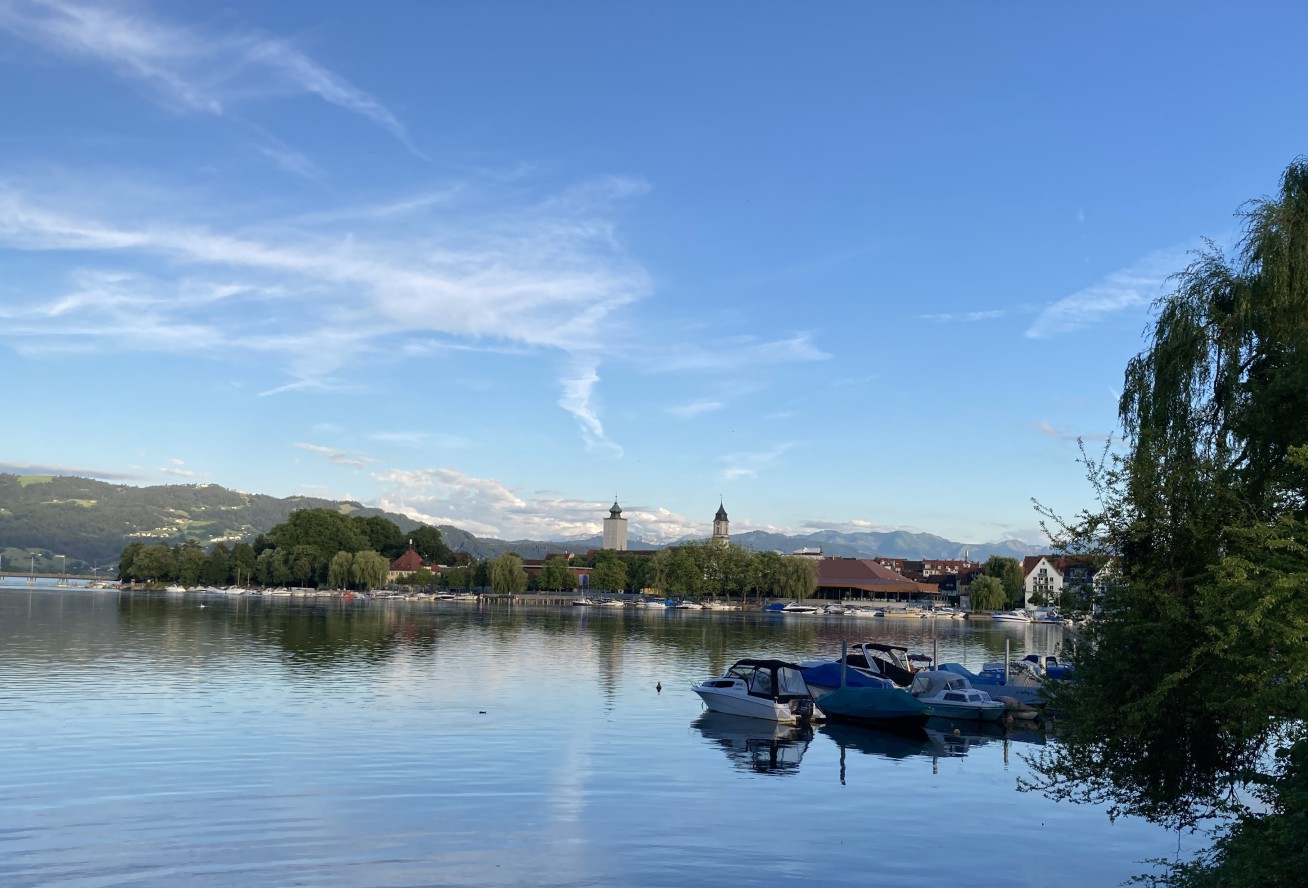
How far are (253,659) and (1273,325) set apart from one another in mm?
65586

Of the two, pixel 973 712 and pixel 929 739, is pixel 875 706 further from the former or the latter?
pixel 973 712

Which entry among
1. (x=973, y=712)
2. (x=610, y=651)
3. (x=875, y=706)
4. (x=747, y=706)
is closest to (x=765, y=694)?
(x=747, y=706)

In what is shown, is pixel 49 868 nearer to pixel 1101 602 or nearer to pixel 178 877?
pixel 178 877

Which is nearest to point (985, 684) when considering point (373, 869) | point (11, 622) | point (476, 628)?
point (373, 869)

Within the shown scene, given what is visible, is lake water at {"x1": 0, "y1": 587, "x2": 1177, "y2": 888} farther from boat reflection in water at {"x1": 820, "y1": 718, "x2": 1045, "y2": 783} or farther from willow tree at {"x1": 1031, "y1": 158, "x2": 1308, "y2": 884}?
willow tree at {"x1": 1031, "y1": 158, "x2": 1308, "y2": 884}

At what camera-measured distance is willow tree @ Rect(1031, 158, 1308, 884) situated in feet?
64.4

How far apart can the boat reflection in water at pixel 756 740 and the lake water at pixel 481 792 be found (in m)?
0.22

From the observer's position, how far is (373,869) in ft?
72.8

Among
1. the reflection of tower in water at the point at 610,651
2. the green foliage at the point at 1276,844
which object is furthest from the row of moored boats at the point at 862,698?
the green foliage at the point at 1276,844

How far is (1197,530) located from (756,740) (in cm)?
2554

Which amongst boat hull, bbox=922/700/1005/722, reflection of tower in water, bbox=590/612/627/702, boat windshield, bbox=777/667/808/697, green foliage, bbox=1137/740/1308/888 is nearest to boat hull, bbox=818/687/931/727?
boat hull, bbox=922/700/1005/722

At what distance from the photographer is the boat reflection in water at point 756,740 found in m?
38.1

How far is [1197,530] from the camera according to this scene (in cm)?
2175

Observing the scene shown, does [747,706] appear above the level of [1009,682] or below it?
below
